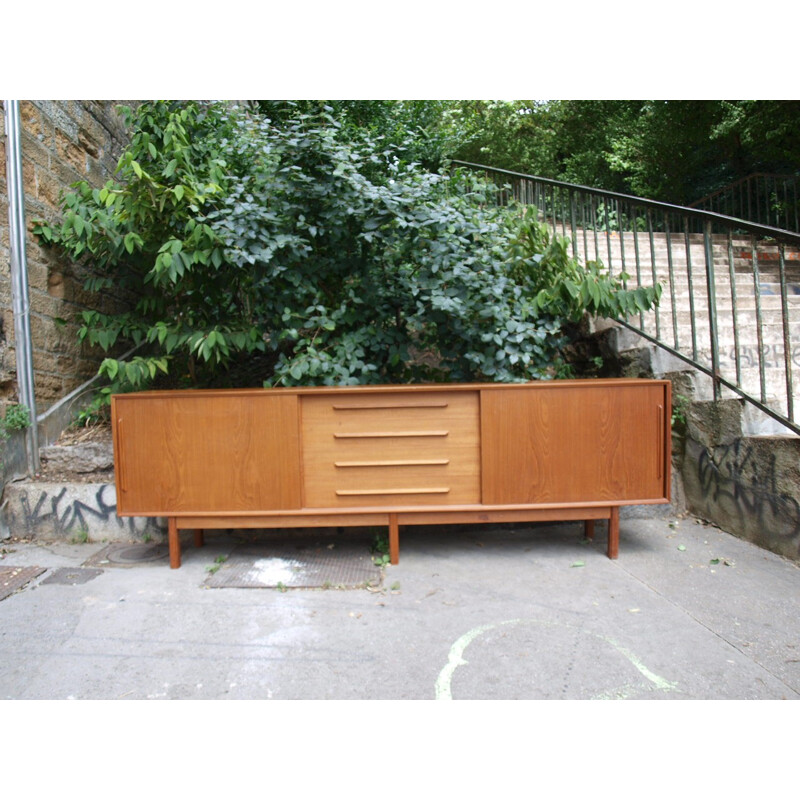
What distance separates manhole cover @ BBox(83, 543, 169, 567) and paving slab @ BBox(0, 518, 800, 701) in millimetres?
50

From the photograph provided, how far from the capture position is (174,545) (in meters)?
3.47

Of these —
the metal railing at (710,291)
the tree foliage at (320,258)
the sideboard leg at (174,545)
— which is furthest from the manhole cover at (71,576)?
the metal railing at (710,291)

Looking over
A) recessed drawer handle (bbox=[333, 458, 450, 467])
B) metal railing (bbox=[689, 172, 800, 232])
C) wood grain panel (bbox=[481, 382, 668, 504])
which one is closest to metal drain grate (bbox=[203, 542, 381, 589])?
recessed drawer handle (bbox=[333, 458, 450, 467])

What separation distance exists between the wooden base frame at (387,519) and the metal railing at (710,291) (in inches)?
58.5

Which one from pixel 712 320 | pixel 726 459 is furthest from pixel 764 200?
pixel 726 459

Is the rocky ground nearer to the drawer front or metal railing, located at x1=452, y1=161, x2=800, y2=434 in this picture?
the drawer front

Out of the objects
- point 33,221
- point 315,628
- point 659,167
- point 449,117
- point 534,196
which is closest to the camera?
point 315,628

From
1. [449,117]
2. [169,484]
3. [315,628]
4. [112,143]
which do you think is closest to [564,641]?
[315,628]

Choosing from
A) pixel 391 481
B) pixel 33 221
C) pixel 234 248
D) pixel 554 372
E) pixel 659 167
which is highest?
pixel 659 167

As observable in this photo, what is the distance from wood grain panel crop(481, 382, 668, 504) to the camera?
11.2ft

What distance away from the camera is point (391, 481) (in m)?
3.46

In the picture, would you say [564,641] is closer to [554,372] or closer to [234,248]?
[554,372]

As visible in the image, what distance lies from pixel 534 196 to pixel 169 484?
4871mm

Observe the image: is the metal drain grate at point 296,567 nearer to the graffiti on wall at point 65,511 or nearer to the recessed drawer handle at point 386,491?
the recessed drawer handle at point 386,491
